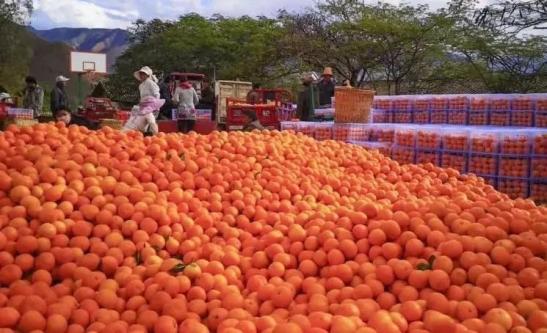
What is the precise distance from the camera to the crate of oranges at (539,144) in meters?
6.64

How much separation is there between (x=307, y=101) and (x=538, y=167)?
5242 mm

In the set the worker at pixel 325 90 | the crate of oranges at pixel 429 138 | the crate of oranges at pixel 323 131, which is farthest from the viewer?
the worker at pixel 325 90

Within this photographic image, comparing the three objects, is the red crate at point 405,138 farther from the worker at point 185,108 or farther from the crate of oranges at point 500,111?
the worker at point 185,108

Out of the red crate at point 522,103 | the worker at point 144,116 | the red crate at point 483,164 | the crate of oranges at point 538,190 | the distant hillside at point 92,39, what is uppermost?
the distant hillside at point 92,39

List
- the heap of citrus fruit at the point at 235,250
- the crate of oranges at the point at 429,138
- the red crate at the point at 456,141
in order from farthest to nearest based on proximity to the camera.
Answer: the crate of oranges at the point at 429,138
the red crate at the point at 456,141
the heap of citrus fruit at the point at 235,250

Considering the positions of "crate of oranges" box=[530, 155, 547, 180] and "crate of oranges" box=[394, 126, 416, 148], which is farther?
"crate of oranges" box=[394, 126, 416, 148]

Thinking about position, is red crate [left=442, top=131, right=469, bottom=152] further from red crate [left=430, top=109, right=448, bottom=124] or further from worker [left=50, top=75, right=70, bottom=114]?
worker [left=50, top=75, right=70, bottom=114]

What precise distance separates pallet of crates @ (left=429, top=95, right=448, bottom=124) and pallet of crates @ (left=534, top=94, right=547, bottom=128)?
1572 mm

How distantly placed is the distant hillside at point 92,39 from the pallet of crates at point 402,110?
2755 cm

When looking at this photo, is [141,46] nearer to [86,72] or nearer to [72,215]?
[86,72]

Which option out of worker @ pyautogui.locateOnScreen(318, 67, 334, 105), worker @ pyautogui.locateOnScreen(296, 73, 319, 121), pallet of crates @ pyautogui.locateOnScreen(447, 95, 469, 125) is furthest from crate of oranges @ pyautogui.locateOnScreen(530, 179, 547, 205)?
worker @ pyautogui.locateOnScreen(318, 67, 334, 105)

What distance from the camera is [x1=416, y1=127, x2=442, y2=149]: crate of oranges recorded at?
7.59 m

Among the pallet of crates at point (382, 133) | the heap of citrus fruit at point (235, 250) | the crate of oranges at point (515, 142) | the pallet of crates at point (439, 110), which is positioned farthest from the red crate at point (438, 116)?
the heap of citrus fruit at point (235, 250)

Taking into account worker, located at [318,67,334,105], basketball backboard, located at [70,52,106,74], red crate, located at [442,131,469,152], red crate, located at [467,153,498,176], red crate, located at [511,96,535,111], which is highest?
basketball backboard, located at [70,52,106,74]
